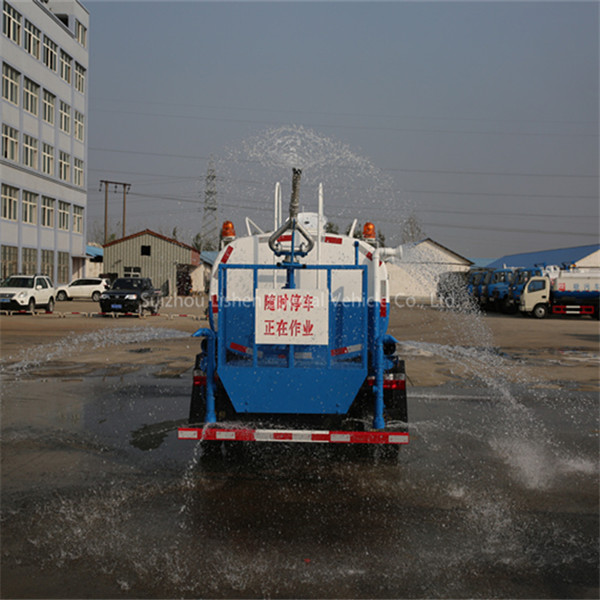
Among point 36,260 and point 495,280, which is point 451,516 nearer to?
point 495,280

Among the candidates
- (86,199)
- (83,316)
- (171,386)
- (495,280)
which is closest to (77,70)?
(86,199)

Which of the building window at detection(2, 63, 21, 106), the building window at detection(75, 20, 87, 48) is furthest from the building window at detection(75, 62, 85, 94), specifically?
the building window at detection(2, 63, 21, 106)

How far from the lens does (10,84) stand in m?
42.2

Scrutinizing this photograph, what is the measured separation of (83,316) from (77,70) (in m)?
30.4

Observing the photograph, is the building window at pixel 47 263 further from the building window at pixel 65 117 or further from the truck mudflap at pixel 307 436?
the truck mudflap at pixel 307 436

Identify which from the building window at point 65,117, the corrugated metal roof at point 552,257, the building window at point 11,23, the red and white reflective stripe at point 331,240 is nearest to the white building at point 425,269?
the corrugated metal roof at point 552,257

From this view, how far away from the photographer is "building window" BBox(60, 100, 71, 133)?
49.3m

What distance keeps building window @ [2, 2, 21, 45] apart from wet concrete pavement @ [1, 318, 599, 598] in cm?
3995

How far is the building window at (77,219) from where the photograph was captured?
52250 mm

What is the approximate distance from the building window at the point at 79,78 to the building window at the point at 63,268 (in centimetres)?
1336

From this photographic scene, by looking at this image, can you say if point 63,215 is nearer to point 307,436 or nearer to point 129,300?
point 129,300

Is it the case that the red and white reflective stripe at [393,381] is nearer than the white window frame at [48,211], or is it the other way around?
the red and white reflective stripe at [393,381]

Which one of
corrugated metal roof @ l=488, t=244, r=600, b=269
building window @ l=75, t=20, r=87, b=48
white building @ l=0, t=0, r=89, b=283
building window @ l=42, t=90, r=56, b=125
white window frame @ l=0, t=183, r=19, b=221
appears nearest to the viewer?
white window frame @ l=0, t=183, r=19, b=221

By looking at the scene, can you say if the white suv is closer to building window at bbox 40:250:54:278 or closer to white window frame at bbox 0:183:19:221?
white window frame at bbox 0:183:19:221
